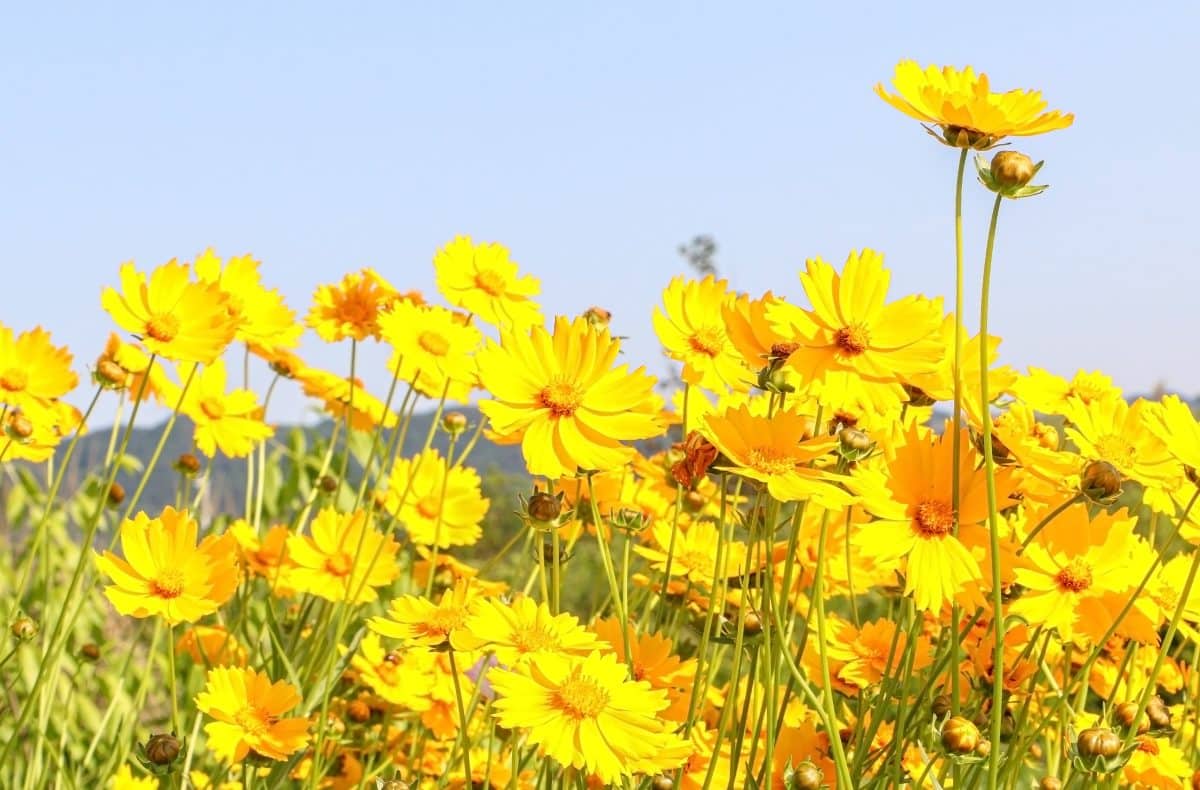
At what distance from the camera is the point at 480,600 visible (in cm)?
113

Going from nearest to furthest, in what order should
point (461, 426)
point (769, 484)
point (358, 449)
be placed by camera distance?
point (769, 484) < point (461, 426) < point (358, 449)

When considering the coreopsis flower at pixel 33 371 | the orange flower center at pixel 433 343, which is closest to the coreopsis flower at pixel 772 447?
the orange flower center at pixel 433 343

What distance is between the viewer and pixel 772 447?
1013 mm

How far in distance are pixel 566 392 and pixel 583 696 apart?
277 millimetres

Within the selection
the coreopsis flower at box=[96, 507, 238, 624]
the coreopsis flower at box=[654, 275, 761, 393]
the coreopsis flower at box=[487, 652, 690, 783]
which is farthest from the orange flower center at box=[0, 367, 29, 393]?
the coreopsis flower at box=[487, 652, 690, 783]

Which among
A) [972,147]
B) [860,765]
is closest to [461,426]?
[860,765]

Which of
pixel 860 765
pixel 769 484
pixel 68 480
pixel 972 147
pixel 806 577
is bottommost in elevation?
pixel 68 480

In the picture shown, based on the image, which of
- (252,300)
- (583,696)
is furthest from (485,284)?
(583,696)

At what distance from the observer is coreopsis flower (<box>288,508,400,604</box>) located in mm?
1718

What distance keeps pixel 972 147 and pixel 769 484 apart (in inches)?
12.0

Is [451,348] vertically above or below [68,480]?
above

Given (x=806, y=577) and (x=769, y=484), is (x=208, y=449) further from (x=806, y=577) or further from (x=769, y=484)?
(x=769, y=484)

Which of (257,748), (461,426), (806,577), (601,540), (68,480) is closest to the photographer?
(601,540)

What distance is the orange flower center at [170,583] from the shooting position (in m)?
1.40
